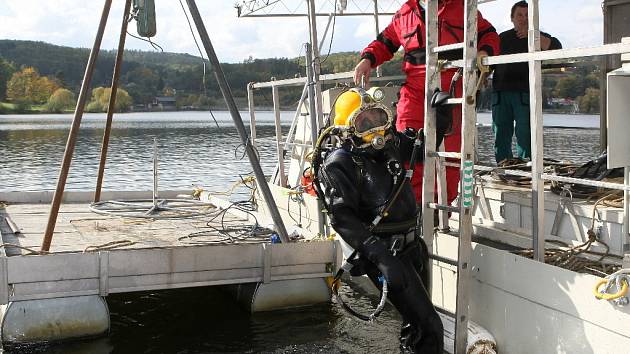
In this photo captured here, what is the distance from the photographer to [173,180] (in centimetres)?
2566

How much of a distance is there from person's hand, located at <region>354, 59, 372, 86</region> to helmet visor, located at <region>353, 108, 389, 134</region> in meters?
1.61

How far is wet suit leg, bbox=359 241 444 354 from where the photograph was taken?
5.20m

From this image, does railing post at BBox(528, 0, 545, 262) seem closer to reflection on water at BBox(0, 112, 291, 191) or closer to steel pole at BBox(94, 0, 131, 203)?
steel pole at BBox(94, 0, 131, 203)

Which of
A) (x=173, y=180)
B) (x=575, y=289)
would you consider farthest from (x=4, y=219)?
(x=173, y=180)

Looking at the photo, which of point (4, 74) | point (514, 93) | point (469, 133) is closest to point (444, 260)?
point (469, 133)

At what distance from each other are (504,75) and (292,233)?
290 centimetres

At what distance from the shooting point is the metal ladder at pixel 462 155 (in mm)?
5637

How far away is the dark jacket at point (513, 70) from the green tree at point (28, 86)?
96831 mm

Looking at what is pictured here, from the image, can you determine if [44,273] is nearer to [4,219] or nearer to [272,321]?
[272,321]

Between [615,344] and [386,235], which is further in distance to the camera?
[386,235]

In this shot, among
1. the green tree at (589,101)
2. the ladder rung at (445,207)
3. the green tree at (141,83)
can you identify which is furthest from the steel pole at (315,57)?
the green tree at (141,83)

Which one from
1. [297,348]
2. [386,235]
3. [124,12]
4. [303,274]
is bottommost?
[297,348]

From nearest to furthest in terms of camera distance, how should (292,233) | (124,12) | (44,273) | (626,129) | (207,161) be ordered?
1. (626,129)
2. (44,273)
3. (292,233)
4. (124,12)
5. (207,161)

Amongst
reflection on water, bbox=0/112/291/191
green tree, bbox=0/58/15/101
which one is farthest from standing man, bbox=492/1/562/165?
green tree, bbox=0/58/15/101
